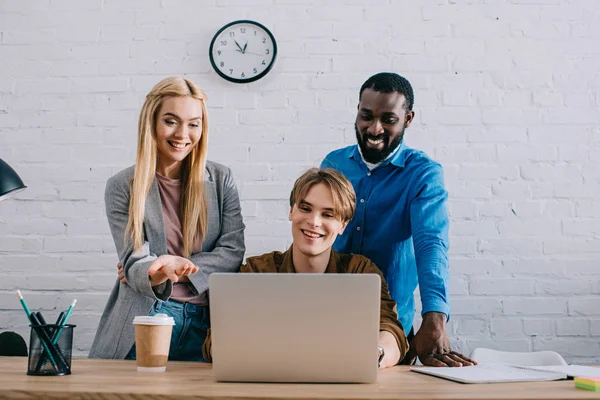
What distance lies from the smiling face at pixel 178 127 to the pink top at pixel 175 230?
0.08 meters

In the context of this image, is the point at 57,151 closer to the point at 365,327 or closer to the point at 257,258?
the point at 257,258

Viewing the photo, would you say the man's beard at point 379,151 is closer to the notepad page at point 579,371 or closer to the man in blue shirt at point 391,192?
the man in blue shirt at point 391,192

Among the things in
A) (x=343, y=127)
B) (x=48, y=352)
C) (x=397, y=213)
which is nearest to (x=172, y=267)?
(x=48, y=352)

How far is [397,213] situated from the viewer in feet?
5.91

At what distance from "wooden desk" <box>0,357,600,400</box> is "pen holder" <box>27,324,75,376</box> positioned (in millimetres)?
25

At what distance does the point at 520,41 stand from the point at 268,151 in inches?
45.2

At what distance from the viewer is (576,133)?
2.57 meters

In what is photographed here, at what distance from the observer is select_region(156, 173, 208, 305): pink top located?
5.25ft

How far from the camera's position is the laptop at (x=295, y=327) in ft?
3.12

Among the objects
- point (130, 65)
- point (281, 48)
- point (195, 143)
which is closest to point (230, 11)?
point (281, 48)

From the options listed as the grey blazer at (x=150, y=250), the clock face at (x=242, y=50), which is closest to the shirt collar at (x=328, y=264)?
the grey blazer at (x=150, y=250)

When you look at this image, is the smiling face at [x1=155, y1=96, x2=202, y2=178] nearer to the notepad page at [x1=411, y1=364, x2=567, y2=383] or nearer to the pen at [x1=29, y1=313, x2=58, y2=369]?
the pen at [x1=29, y1=313, x2=58, y2=369]

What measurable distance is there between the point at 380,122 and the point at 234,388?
1084mm

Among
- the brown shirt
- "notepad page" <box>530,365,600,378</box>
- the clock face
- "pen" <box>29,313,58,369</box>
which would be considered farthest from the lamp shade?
the clock face
